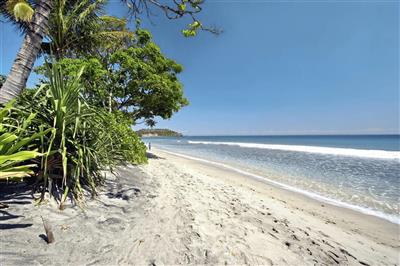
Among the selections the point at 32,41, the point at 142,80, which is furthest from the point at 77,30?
the point at 32,41

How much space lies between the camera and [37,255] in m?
2.04

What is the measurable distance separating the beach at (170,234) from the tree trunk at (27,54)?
1649 millimetres

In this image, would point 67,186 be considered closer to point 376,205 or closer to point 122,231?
point 122,231

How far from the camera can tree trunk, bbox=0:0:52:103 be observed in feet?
11.5

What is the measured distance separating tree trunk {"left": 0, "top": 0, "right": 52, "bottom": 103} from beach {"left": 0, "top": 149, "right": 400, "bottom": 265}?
1.65m

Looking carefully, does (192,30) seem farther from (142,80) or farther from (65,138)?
(142,80)

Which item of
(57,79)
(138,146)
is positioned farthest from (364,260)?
(138,146)

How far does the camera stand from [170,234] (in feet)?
9.39

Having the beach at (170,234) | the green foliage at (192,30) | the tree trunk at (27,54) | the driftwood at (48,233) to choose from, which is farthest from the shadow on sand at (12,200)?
the green foliage at (192,30)

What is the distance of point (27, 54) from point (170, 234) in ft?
11.8

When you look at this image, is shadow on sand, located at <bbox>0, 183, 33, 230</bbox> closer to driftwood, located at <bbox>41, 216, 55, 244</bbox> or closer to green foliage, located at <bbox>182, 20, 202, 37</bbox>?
driftwood, located at <bbox>41, 216, 55, 244</bbox>

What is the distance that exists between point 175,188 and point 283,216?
90.4 inches

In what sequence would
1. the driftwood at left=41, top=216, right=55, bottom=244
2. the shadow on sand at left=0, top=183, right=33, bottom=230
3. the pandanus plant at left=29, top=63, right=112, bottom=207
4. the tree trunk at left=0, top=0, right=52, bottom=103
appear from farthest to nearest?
1. the tree trunk at left=0, top=0, right=52, bottom=103
2. the pandanus plant at left=29, top=63, right=112, bottom=207
3. the shadow on sand at left=0, top=183, right=33, bottom=230
4. the driftwood at left=41, top=216, right=55, bottom=244

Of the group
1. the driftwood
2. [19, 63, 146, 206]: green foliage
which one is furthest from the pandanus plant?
the driftwood
